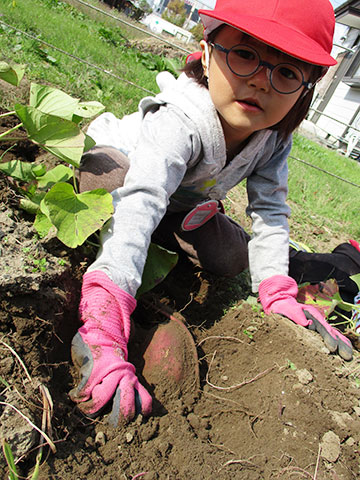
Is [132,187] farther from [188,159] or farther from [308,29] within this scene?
[308,29]

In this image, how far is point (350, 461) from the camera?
1.05 m

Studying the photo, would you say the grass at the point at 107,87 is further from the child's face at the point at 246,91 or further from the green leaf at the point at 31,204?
the child's face at the point at 246,91

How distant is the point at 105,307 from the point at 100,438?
34 centimetres

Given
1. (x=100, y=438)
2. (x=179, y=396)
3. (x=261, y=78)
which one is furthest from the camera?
(x=261, y=78)

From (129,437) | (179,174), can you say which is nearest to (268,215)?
(179,174)

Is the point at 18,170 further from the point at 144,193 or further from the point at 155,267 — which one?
the point at 155,267

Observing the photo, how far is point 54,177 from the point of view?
58.4 inches

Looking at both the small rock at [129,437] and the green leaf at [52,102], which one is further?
the green leaf at [52,102]

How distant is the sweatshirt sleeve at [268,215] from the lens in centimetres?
177

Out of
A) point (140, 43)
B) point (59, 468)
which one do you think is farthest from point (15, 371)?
point (140, 43)

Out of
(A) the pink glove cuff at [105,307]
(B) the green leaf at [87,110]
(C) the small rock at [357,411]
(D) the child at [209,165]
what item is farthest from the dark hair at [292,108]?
(C) the small rock at [357,411]

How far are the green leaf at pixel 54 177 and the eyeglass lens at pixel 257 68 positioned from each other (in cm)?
74

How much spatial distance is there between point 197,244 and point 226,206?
2.93 ft

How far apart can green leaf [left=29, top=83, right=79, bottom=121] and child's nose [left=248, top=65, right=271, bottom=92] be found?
69cm
